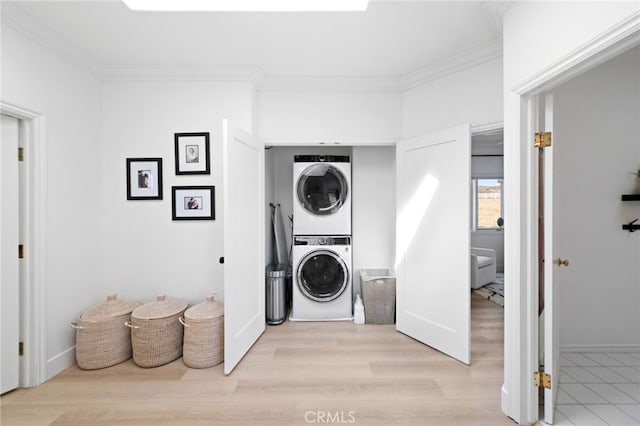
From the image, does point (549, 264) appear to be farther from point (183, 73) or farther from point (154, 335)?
point (183, 73)

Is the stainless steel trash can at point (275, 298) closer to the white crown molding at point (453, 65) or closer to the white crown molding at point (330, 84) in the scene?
the white crown molding at point (330, 84)

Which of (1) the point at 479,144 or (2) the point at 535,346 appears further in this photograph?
(1) the point at 479,144

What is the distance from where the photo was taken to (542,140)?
162cm

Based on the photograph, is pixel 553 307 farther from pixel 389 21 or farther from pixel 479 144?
pixel 479 144

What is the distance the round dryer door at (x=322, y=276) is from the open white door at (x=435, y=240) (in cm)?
63

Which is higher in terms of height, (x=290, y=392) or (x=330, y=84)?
(x=330, y=84)

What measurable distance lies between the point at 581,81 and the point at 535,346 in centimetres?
218

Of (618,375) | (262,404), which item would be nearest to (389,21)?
(262,404)

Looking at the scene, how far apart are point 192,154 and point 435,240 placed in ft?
7.49

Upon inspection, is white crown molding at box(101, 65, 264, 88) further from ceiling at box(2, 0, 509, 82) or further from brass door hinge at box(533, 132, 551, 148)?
brass door hinge at box(533, 132, 551, 148)

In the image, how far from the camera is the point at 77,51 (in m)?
2.32

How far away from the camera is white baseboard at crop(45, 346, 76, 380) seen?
2.13 metres

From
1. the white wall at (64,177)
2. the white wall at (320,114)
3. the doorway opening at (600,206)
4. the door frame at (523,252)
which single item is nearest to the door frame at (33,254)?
the white wall at (64,177)

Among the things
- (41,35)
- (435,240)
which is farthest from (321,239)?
(41,35)
